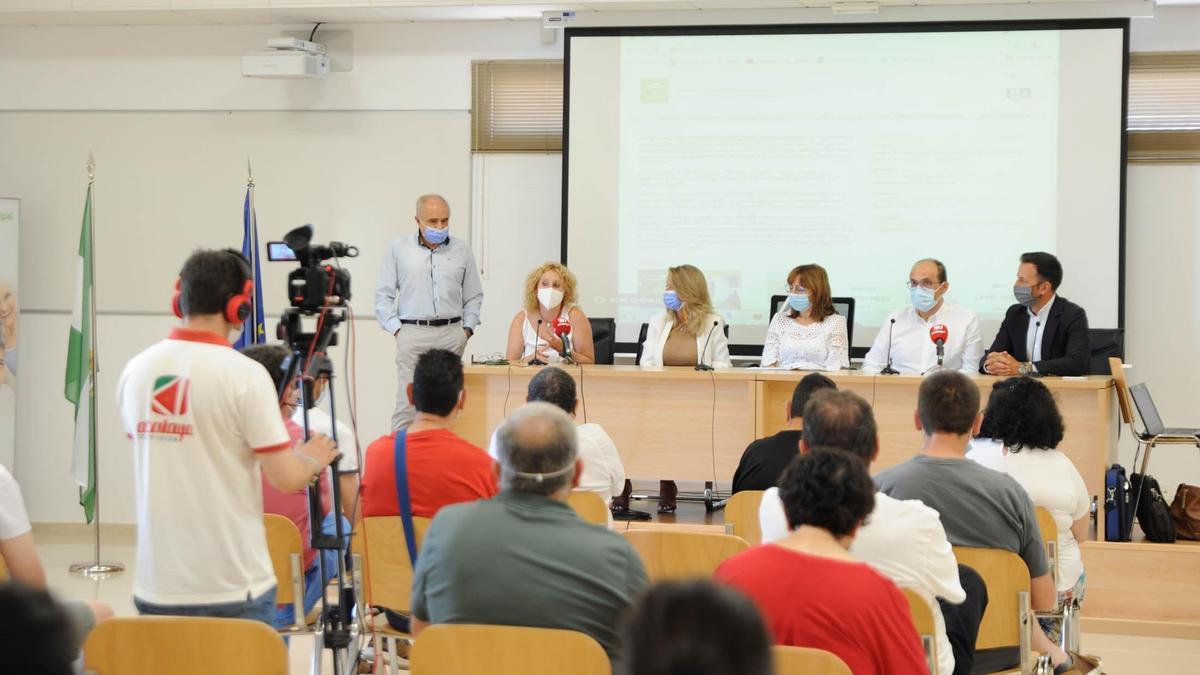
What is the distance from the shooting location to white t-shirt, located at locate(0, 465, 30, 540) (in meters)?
Result: 2.58

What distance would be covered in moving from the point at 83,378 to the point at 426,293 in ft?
6.24

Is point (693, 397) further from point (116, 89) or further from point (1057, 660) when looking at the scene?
point (116, 89)

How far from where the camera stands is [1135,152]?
7133 mm

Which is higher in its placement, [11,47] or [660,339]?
[11,47]

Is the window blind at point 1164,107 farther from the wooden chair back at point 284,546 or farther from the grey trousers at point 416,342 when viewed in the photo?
the wooden chair back at point 284,546

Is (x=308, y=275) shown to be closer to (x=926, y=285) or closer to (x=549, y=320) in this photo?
(x=549, y=320)

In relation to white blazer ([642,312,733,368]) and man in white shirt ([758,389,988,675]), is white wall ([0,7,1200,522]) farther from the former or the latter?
man in white shirt ([758,389,988,675])

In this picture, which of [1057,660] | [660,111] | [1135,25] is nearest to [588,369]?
[660,111]

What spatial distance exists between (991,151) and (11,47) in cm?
622

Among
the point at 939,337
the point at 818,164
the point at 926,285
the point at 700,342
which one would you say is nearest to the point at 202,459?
the point at 939,337

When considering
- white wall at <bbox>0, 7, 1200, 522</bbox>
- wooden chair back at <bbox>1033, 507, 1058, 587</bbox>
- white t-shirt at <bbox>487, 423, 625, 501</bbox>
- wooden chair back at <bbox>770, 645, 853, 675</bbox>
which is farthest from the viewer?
white wall at <bbox>0, 7, 1200, 522</bbox>

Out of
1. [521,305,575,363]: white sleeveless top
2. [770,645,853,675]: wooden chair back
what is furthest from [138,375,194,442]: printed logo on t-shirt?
[521,305,575,363]: white sleeveless top

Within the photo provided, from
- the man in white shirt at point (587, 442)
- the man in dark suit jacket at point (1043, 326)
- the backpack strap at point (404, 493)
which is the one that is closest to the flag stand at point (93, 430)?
the man in white shirt at point (587, 442)

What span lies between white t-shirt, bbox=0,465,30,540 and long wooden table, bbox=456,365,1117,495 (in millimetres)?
3705
